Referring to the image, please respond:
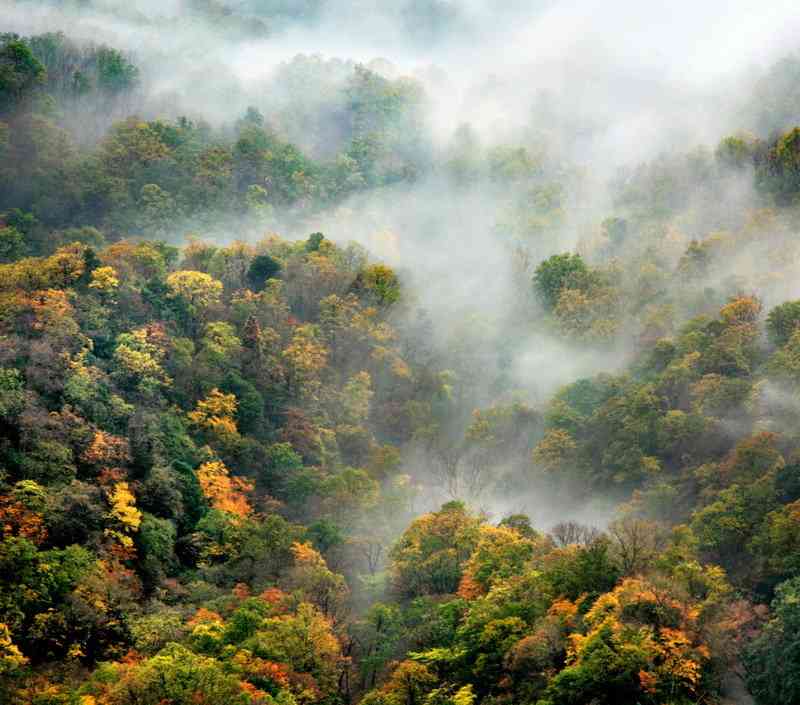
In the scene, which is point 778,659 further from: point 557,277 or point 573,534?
point 557,277

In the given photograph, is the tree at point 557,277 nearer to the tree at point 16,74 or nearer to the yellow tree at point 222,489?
the yellow tree at point 222,489

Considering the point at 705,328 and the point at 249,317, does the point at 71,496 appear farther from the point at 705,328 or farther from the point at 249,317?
the point at 705,328

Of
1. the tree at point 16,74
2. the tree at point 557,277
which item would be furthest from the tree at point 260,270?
the tree at point 16,74

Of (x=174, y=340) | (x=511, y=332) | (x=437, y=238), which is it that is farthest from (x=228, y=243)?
(x=174, y=340)

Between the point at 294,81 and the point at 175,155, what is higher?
the point at 294,81

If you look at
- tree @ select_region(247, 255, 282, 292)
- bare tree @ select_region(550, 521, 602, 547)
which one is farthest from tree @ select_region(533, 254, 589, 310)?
bare tree @ select_region(550, 521, 602, 547)

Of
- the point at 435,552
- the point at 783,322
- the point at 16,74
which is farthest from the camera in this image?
the point at 16,74

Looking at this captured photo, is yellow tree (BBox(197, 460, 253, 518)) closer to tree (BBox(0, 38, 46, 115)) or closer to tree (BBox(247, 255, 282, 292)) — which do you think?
tree (BBox(247, 255, 282, 292))

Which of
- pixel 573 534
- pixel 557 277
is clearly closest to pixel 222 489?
pixel 573 534

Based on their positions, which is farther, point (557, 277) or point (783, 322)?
point (557, 277)
